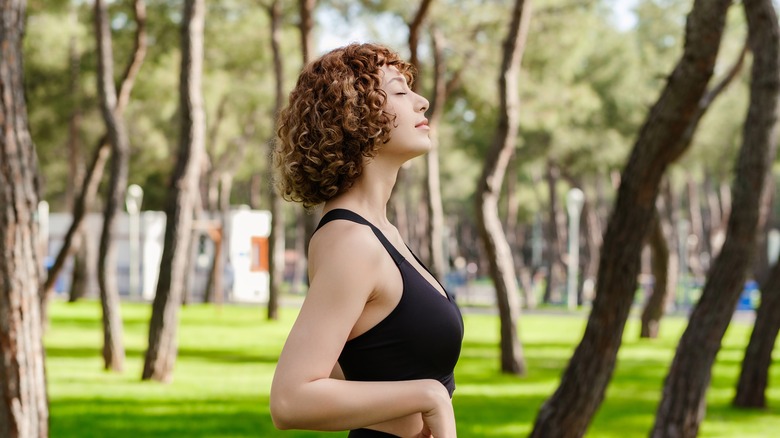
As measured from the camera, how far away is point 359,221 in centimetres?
246

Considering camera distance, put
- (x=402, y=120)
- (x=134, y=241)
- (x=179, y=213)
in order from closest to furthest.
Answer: (x=402, y=120), (x=179, y=213), (x=134, y=241)

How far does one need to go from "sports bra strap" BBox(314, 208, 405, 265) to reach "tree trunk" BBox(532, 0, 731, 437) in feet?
14.3

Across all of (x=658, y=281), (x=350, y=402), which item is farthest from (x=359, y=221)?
(x=658, y=281)

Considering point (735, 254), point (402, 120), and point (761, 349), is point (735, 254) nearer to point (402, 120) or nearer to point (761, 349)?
point (761, 349)

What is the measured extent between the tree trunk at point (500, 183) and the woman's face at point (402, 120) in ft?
43.2

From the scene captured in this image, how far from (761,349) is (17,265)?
925cm

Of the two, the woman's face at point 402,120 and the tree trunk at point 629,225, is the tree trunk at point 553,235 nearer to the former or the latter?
the tree trunk at point 629,225

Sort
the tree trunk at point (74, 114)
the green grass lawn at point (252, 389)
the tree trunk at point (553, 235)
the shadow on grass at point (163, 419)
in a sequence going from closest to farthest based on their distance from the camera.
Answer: the shadow on grass at point (163, 419) → the green grass lawn at point (252, 389) → the tree trunk at point (74, 114) → the tree trunk at point (553, 235)

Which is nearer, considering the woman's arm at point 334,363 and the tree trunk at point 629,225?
the woman's arm at point 334,363

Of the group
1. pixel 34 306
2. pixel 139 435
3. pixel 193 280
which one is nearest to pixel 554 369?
pixel 139 435

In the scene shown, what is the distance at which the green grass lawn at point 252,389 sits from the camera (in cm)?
1120

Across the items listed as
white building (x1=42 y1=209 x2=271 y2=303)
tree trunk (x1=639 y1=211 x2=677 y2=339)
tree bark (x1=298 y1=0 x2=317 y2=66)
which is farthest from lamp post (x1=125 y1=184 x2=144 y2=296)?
tree trunk (x1=639 y1=211 x2=677 y2=339)

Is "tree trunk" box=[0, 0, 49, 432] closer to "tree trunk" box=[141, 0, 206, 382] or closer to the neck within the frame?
the neck

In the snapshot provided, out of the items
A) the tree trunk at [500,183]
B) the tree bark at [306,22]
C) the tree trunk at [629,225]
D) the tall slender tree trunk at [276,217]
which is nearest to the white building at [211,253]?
the tall slender tree trunk at [276,217]
